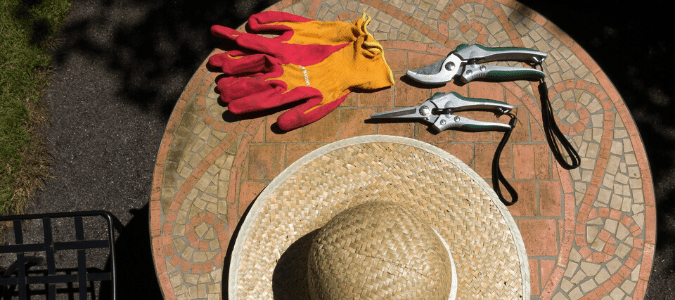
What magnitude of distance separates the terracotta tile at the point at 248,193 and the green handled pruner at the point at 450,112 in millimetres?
1044

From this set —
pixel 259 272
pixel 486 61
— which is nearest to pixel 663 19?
pixel 486 61

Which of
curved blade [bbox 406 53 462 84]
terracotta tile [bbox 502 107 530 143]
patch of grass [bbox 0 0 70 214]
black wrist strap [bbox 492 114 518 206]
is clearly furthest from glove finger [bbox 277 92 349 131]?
patch of grass [bbox 0 0 70 214]

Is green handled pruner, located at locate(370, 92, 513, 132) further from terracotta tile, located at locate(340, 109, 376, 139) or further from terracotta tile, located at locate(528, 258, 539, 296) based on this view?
terracotta tile, located at locate(528, 258, 539, 296)

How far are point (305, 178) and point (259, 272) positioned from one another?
659mm

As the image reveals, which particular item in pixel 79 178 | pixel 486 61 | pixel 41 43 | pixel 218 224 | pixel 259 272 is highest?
pixel 41 43

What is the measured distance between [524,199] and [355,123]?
4.58 feet

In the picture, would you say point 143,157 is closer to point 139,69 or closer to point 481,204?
point 139,69

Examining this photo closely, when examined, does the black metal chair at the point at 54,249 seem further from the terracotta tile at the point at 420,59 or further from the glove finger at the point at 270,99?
the terracotta tile at the point at 420,59

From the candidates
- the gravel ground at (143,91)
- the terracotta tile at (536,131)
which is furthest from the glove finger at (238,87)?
the terracotta tile at (536,131)

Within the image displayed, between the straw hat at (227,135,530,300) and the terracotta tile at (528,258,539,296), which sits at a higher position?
the straw hat at (227,135,530,300)

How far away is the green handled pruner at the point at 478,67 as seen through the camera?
11.2ft

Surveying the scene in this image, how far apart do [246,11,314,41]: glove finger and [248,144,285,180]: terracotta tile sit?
0.88 meters

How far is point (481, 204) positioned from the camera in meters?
2.88

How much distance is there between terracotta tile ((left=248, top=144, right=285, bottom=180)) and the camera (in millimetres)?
3457
